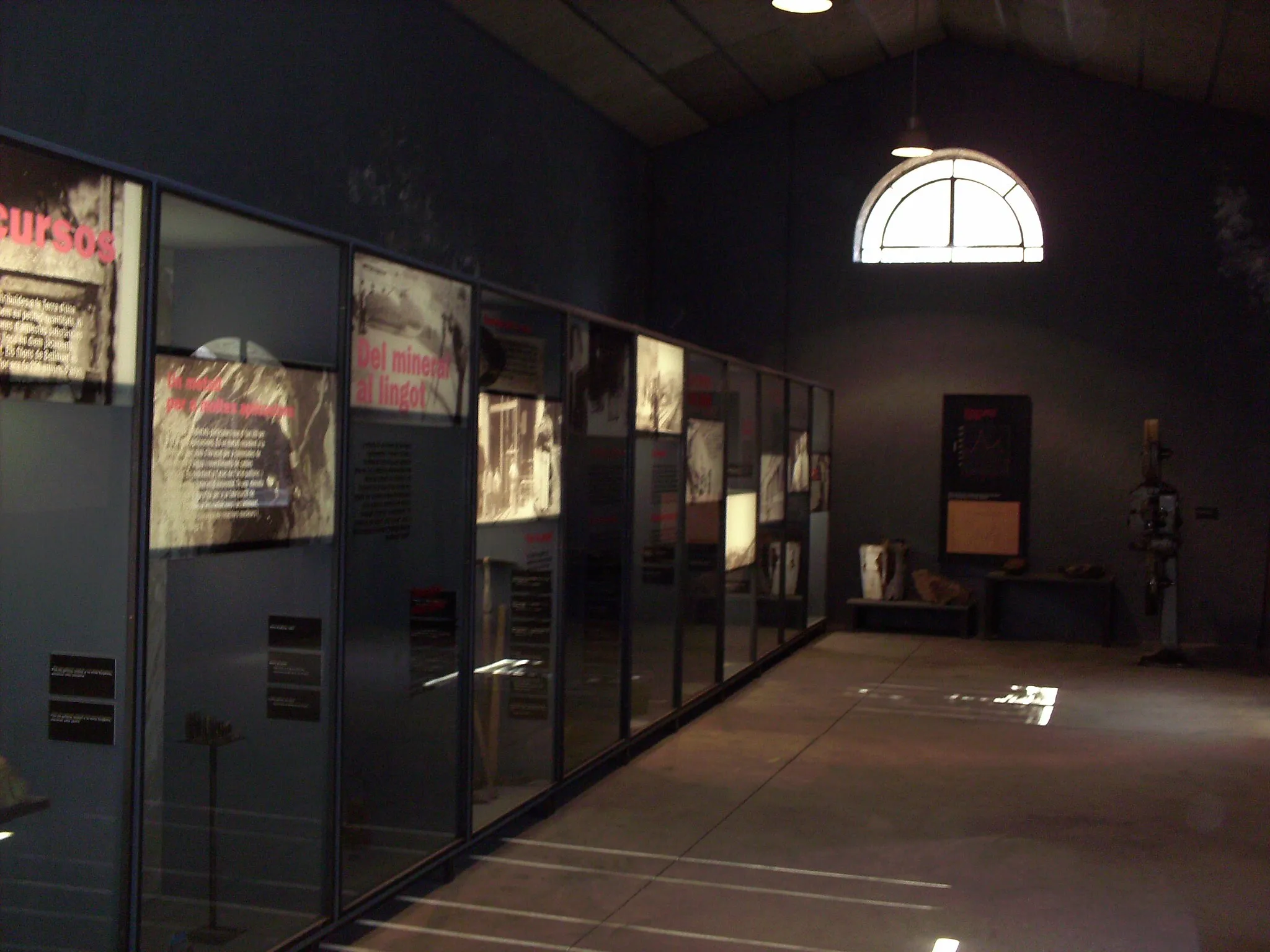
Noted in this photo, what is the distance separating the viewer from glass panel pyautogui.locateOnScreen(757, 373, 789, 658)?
32.6ft

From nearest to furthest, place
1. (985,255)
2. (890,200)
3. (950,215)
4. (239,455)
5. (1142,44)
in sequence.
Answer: (239,455) → (1142,44) → (985,255) → (950,215) → (890,200)

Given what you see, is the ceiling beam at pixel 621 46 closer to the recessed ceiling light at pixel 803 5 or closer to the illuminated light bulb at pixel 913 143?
the recessed ceiling light at pixel 803 5

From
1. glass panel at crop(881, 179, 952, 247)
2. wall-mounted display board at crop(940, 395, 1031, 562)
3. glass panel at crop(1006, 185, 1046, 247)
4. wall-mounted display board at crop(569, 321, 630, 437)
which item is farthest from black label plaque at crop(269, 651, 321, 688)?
glass panel at crop(1006, 185, 1046, 247)

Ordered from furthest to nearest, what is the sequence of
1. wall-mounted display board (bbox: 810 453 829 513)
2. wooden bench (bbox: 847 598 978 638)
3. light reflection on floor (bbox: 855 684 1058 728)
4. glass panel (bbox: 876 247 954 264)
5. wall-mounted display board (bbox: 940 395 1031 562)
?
glass panel (bbox: 876 247 954 264) → wall-mounted display board (bbox: 940 395 1031 562) → wooden bench (bbox: 847 598 978 638) → wall-mounted display board (bbox: 810 453 829 513) → light reflection on floor (bbox: 855 684 1058 728)

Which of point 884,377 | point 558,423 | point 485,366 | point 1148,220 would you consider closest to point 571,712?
point 558,423

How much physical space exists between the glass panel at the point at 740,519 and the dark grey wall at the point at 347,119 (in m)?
1.97

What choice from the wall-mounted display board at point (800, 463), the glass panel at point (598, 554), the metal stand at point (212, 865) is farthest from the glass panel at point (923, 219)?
the metal stand at point (212, 865)

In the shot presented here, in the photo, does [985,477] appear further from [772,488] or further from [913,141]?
[772,488]

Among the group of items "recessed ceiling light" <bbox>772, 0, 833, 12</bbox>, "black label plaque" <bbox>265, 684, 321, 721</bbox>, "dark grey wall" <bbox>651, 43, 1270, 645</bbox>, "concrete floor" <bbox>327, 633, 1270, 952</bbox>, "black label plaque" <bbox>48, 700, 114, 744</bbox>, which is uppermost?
"recessed ceiling light" <bbox>772, 0, 833, 12</bbox>

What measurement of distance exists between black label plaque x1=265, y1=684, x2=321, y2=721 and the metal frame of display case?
0.16 ft

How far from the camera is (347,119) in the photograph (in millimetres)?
7551

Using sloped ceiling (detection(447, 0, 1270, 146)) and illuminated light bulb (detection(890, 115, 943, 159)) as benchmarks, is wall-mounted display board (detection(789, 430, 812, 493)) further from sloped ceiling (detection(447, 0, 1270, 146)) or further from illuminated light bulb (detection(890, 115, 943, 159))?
sloped ceiling (detection(447, 0, 1270, 146))

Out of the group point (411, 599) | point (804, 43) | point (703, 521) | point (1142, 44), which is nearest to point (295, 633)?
point (411, 599)

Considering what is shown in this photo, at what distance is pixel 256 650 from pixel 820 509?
8.77 meters
